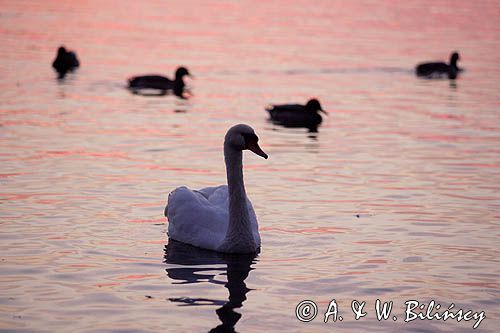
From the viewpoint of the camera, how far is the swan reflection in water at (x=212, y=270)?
34.2ft

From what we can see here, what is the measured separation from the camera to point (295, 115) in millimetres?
25641

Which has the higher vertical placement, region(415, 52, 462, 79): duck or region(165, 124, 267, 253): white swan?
region(165, 124, 267, 253): white swan

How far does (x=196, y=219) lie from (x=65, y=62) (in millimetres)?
21745

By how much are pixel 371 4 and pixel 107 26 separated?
26121mm

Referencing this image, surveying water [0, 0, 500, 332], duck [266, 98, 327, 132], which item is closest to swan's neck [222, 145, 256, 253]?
water [0, 0, 500, 332]

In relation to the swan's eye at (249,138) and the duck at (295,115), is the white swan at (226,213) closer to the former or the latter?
the swan's eye at (249,138)

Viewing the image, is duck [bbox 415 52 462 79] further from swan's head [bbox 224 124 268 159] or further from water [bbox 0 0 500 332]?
swan's head [bbox 224 124 268 159]

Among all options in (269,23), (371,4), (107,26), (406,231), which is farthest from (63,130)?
(371,4)

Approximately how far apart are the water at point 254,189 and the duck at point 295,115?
38 centimetres

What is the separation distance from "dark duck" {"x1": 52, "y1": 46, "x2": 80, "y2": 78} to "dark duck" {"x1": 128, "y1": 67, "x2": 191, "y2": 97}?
3496 mm

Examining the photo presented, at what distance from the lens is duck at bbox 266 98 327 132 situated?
83.5 ft

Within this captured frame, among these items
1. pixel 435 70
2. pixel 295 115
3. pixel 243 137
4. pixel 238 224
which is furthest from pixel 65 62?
pixel 238 224

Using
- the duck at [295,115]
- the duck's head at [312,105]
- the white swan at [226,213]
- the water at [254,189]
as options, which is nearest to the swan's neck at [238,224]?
the white swan at [226,213]

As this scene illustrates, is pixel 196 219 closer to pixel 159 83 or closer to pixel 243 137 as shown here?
pixel 243 137
